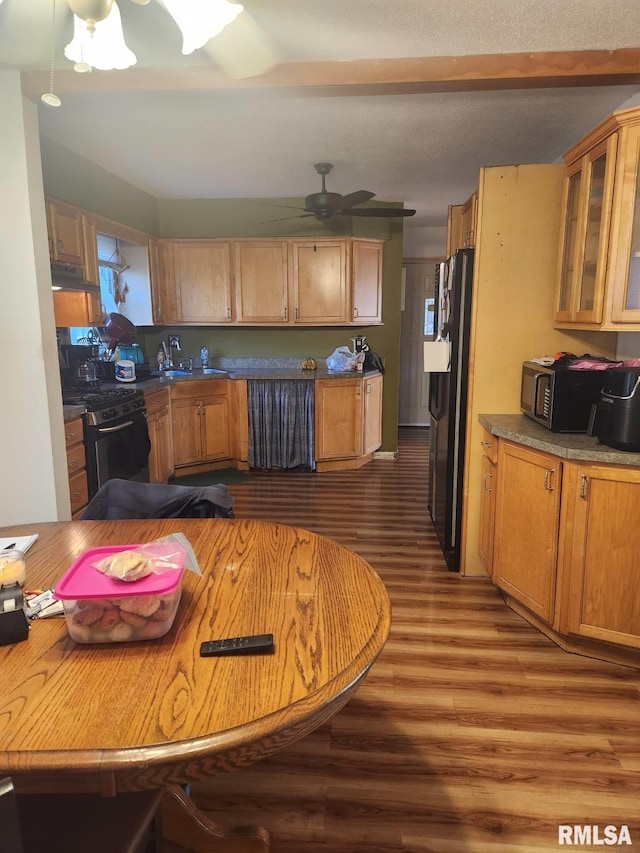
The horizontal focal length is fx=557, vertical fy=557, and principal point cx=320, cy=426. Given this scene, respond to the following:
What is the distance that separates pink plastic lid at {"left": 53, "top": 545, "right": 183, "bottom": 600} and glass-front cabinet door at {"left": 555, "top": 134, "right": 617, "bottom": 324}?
2088mm

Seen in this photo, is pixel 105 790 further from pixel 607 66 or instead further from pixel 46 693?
pixel 607 66

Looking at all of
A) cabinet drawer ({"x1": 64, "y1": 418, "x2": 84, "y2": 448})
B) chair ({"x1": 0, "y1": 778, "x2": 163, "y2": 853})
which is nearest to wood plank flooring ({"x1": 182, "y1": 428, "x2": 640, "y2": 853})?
chair ({"x1": 0, "y1": 778, "x2": 163, "y2": 853})

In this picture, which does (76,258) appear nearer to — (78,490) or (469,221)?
(78,490)

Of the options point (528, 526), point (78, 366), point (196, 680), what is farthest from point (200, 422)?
point (196, 680)

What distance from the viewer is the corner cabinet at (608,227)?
2201 mm

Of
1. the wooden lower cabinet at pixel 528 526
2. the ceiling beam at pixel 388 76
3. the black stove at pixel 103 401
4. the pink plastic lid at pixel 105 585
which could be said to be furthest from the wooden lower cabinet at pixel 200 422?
the pink plastic lid at pixel 105 585

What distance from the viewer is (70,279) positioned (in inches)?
133

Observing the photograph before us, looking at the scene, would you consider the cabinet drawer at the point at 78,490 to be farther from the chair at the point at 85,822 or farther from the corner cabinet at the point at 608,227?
the corner cabinet at the point at 608,227

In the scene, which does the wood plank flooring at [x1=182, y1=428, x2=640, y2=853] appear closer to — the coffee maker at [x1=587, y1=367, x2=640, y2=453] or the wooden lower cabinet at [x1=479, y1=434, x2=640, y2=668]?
the wooden lower cabinet at [x1=479, y1=434, x2=640, y2=668]

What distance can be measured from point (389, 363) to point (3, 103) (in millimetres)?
3913

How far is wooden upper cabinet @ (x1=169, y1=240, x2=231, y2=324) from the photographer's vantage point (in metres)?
5.27

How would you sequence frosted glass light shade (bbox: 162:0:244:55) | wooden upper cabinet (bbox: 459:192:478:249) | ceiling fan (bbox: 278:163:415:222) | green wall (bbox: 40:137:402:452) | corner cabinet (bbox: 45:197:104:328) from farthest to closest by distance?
green wall (bbox: 40:137:402:452), ceiling fan (bbox: 278:163:415:222), corner cabinet (bbox: 45:197:104:328), wooden upper cabinet (bbox: 459:192:478:249), frosted glass light shade (bbox: 162:0:244:55)

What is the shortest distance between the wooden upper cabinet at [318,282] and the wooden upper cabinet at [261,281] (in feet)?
0.31

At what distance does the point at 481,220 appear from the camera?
9.04 feet
